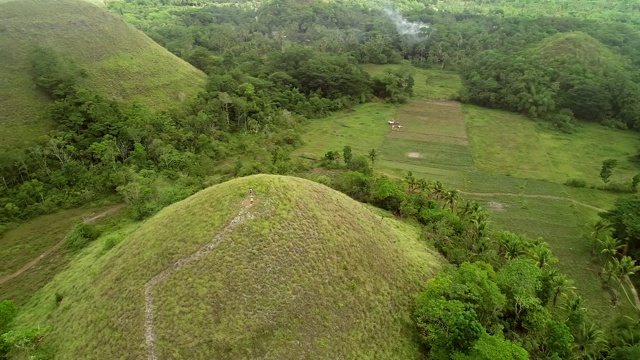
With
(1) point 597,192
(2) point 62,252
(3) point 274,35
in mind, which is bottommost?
(2) point 62,252

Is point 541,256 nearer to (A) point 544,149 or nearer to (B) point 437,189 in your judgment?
(B) point 437,189

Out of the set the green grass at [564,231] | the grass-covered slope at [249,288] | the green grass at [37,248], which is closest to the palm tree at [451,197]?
the green grass at [564,231]

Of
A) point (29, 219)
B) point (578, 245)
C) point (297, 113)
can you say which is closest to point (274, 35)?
point (297, 113)

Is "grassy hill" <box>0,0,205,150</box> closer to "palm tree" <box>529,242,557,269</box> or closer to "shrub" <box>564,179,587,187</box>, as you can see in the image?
"palm tree" <box>529,242,557,269</box>

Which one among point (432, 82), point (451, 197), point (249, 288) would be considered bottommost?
point (249, 288)

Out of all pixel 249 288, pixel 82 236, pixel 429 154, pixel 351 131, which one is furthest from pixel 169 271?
pixel 351 131

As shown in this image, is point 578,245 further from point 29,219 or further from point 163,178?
point 29,219

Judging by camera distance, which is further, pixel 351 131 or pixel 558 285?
pixel 351 131
